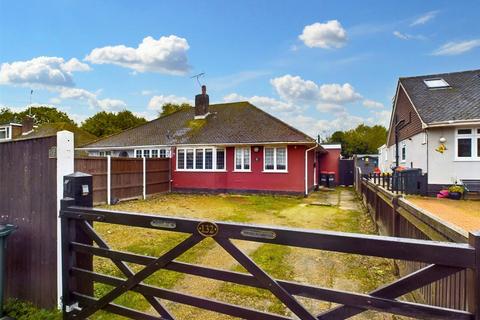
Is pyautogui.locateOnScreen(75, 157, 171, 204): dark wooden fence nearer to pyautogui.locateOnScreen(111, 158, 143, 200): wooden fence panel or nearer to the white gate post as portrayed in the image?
pyautogui.locateOnScreen(111, 158, 143, 200): wooden fence panel

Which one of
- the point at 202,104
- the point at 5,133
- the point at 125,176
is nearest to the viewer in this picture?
the point at 125,176

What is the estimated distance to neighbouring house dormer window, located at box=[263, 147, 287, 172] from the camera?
49.0 ft

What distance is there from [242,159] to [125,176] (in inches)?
244

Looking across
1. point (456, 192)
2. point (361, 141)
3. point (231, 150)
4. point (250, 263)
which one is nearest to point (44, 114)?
point (231, 150)

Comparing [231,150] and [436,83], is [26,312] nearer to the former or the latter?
[231,150]

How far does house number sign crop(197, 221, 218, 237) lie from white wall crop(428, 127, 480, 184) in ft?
40.0

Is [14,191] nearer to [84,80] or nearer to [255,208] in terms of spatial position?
[255,208]

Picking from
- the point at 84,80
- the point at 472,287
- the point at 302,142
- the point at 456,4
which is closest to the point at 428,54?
the point at 456,4

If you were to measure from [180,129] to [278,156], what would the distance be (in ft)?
23.8

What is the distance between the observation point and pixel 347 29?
13516mm

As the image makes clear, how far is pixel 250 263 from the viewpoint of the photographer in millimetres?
1593

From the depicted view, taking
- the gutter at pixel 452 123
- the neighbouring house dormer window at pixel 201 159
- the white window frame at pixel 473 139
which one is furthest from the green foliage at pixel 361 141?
the gutter at pixel 452 123

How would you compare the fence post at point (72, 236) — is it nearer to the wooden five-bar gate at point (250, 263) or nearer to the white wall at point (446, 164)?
the wooden five-bar gate at point (250, 263)

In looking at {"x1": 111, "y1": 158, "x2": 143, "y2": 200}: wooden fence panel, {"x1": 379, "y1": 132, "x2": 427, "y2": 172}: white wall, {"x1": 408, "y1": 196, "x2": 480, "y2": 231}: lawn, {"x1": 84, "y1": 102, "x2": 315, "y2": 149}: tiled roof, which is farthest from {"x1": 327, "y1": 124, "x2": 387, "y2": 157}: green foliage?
{"x1": 111, "y1": 158, "x2": 143, "y2": 200}: wooden fence panel
